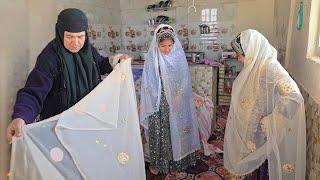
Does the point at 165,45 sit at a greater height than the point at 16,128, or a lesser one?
greater

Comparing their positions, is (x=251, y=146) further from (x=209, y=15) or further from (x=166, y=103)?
(x=209, y=15)

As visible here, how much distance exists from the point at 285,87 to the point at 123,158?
0.85 metres

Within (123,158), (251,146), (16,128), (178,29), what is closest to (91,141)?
(123,158)

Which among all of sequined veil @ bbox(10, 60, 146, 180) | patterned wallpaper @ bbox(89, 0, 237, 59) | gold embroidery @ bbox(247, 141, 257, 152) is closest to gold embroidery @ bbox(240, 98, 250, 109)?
gold embroidery @ bbox(247, 141, 257, 152)

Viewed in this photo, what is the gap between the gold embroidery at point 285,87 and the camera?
1304mm

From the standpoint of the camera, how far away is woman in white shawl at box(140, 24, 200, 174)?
216cm

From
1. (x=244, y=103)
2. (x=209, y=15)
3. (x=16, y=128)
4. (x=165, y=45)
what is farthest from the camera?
(x=209, y=15)

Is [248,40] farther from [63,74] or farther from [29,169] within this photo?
[29,169]

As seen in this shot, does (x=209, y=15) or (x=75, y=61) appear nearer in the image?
(x=75, y=61)

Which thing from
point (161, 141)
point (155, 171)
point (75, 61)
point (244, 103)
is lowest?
point (155, 171)

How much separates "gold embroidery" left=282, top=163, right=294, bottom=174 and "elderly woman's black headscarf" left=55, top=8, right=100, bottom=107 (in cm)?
100

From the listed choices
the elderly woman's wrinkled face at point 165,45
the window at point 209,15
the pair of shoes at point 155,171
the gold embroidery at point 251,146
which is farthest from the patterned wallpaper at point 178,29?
the gold embroidery at point 251,146

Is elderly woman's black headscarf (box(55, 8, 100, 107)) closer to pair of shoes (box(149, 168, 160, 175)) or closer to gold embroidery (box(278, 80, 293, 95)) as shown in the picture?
gold embroidery (box(278, 80, 293, 95))

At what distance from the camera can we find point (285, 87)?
1.32 meters
